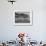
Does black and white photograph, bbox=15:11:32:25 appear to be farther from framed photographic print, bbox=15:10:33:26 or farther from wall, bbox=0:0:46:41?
wall, bbox=0:0:46:41

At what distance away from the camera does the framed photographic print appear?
4258 millimetres

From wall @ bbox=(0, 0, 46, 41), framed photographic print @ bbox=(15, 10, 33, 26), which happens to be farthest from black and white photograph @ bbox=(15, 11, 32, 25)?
wall @ bbox=(0, 0, 46, 41)

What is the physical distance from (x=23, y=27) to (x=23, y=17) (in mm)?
311

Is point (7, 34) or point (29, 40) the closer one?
point (29, 40)

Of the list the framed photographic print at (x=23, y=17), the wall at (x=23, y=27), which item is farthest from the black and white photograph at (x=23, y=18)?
the wall at (x=23, y=27)

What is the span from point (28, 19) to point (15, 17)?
16.2 inches

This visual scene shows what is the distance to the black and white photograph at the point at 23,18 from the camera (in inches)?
168

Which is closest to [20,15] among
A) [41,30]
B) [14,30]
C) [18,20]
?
[18,20]

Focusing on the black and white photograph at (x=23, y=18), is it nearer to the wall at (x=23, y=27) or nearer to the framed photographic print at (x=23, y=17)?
the framed photographic print at (x=23, y=17)

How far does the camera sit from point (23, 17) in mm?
4297

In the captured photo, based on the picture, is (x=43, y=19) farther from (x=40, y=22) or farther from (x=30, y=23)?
(x=30, y=23)

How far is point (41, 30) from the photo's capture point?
426 centimetres

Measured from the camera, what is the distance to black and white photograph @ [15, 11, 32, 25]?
14.0 ft

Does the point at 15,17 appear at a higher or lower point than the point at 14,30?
higher
